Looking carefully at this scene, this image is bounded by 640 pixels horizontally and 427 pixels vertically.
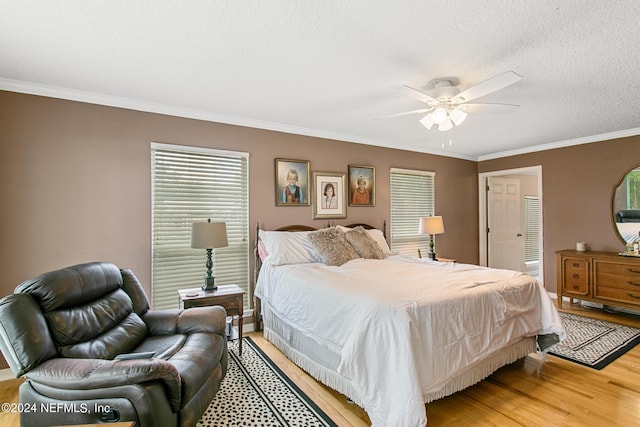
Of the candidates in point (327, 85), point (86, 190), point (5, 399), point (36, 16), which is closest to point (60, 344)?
point (5, 399)

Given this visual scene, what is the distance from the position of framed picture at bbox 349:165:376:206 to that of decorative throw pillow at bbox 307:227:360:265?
100 cm

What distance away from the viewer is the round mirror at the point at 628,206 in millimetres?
4258

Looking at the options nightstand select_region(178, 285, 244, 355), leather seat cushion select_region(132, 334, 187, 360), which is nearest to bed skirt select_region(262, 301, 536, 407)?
nightstand select_region(178, 285, 244, 355)

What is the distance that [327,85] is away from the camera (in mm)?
2787

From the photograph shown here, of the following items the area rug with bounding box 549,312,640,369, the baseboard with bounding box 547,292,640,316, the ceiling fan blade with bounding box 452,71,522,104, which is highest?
the ceiling fan blade with bounding box 452,71,522,104

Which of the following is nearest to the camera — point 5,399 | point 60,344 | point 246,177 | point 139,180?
point 60,344

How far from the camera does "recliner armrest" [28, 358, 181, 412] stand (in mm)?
1488

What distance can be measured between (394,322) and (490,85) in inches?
70.7

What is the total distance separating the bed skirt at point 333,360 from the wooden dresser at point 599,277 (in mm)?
2190

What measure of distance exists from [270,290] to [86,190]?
199 cm

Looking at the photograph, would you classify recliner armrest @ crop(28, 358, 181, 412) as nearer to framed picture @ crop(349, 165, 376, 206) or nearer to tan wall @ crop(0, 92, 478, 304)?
tan wall @ crop(0, 92, 478, 304)

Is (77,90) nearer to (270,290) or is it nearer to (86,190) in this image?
(86,190)

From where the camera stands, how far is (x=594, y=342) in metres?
3.31

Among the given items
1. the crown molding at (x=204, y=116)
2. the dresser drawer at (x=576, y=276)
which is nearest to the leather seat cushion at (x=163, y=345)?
the crown molding at (x=204, y=116)
